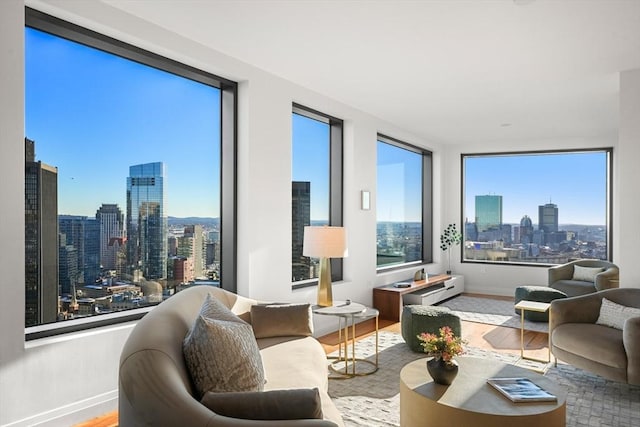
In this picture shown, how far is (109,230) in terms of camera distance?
3.42 metres

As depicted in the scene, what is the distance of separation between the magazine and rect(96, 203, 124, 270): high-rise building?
2.76 m

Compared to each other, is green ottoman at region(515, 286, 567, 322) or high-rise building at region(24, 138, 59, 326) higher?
high-rise building at region(24, 138, 59, 326)

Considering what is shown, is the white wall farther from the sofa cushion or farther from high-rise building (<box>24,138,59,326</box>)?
the sofa cushion

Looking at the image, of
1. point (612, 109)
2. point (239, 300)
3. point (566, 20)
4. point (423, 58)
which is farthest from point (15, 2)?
point (612, 109)

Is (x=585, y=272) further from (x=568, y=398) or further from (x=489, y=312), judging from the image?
(x=568, y=398)

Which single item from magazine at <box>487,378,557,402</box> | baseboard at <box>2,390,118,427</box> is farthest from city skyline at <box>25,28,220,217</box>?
magazine at <box>487,378,557,402</box>

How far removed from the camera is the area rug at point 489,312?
231 inches

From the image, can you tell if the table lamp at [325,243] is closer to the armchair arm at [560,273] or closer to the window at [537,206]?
the armchair arm at [560,273]

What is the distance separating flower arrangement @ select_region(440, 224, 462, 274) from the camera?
8.62 metres

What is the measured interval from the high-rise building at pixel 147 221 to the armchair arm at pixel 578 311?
3.45 m

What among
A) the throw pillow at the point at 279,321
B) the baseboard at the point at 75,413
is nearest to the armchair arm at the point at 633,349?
the throw pillow at the point at 279,321

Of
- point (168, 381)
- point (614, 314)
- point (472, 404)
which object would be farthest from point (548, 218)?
point (168, 381)

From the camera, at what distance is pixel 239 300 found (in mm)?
3514

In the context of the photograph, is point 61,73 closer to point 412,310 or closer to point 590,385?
Answer: point 412,310
